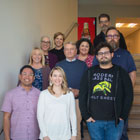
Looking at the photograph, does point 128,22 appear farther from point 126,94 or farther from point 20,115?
point 20,115

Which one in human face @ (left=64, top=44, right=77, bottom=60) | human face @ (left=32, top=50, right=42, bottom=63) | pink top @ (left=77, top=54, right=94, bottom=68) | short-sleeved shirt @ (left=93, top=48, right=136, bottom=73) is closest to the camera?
short-sleeved shirt @ (left=93, top=48, right=136, bottom=73)

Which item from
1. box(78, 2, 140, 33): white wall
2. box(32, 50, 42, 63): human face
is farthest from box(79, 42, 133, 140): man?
box(78, 2, 140, 33): white wall

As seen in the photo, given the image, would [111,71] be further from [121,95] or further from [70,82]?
[70,82]

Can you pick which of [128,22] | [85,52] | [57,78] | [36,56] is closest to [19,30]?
[36,56]

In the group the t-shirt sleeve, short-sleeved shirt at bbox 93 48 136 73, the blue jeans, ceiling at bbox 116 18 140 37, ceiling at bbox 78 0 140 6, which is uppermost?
ceiling at bbox 78 0 140 6

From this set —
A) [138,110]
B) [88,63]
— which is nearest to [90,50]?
[88,63]

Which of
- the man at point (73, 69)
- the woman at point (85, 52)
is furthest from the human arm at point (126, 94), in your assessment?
the woman at point (85, 52)

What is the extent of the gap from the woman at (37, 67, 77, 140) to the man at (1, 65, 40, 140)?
14 centimetres

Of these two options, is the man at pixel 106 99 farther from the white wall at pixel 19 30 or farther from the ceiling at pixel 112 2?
the ceiling at pixel 112 2

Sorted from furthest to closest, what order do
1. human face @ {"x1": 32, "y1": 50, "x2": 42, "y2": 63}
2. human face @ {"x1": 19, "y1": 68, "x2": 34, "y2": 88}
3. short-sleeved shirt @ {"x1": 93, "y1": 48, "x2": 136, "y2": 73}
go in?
1. human face @ {"x1": 32, "y1": 50, "x2": 42, "y2": 63}
2. short-sleeved shirt @ {"x1": 93, "y1": 48, "x2": 136, "y2": 73}
3. human face @ {"x1": 19, "y1": 68, "x2": 34, "y2": 88}

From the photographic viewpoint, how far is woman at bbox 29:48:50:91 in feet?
8.07

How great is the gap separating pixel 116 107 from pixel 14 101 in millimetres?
973

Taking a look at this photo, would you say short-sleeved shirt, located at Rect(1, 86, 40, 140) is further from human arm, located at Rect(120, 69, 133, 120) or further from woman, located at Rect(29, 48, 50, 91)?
human arm, located at Rect(120, 69, 133, 120)

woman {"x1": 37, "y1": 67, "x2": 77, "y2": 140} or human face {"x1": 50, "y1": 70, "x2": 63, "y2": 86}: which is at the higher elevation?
human face {"x1": 50, "y1": 70, "x2": 63, "y2": 86}
